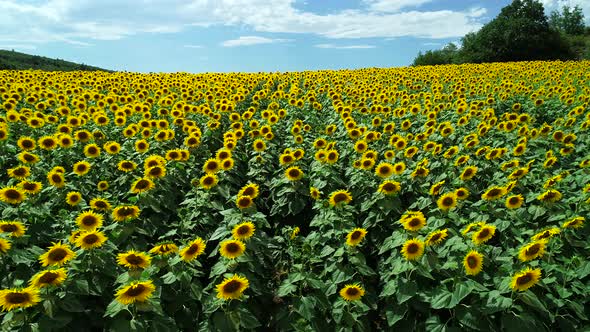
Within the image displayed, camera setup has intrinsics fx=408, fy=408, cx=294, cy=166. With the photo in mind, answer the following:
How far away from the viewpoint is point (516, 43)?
46.3 metres

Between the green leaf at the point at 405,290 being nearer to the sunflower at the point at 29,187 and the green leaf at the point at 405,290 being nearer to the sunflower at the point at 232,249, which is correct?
the sunflower at the point at 232,249

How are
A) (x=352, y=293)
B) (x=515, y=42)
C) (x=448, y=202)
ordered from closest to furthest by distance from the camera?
(x=352, y=293)
(x=448, y=202)
(x=515, y=42)

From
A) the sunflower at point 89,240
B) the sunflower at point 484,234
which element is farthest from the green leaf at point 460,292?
the sunflower at point 89,240

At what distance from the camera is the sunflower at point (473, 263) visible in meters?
3.76

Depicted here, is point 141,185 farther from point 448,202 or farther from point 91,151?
point 448,202

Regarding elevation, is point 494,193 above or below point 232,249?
above

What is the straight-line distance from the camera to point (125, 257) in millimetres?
3715

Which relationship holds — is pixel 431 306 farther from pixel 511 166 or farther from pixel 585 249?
pixel 511 166

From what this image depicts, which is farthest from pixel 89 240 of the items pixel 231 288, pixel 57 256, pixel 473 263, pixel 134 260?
pixel 473 263

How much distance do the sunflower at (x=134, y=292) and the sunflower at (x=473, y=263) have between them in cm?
280

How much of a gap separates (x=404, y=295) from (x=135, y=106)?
29.0 feet

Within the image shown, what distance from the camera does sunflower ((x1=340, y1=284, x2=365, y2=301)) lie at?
3.88 meters

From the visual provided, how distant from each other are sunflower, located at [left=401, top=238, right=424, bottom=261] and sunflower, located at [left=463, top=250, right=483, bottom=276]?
0.40 meters

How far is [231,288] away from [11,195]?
10.3 feet
